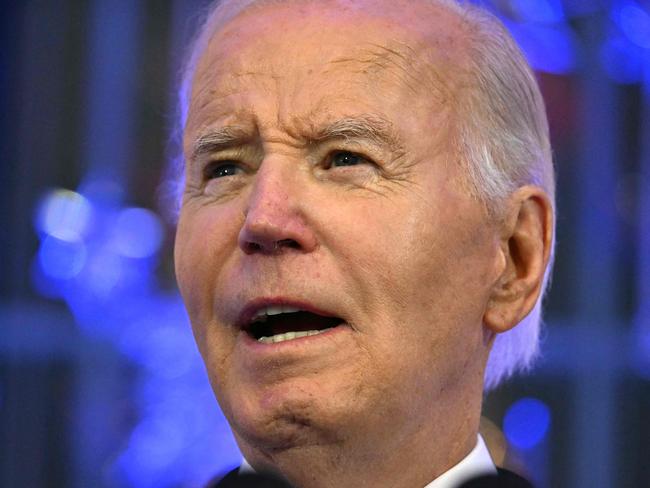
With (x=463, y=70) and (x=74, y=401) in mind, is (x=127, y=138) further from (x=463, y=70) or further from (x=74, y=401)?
(x=463, y=70)

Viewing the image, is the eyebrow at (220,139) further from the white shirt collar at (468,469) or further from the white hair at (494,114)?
the white shirt collar at (468,469)

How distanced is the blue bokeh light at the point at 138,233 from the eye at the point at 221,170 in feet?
10.1

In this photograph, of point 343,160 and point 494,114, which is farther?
point 494,114

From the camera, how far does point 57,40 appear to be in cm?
491

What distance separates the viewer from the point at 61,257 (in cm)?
469

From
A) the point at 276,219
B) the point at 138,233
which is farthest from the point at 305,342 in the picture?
the point at 138,233

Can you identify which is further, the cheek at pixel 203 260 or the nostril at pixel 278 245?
the cheek at pixel 203 260

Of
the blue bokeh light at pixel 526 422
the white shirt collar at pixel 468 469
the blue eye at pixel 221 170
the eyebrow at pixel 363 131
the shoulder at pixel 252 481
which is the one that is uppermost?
the eyebrow at pixel 363 131

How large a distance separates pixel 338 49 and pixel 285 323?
1.41 ft

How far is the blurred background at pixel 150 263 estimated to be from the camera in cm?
461

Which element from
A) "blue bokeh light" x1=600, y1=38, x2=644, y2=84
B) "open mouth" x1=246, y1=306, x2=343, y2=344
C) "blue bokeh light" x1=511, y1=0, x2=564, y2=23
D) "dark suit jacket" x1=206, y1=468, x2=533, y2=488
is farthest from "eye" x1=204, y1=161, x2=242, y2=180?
"blue bokeh light" x1=600, y1=38, x2=644, y2=84

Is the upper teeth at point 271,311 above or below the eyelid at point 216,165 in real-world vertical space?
below

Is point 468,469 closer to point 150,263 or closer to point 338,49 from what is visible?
point 338,49

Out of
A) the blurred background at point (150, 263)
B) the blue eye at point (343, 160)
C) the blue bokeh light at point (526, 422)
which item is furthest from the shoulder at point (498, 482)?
the blue bokeh light at point (526, 422)
